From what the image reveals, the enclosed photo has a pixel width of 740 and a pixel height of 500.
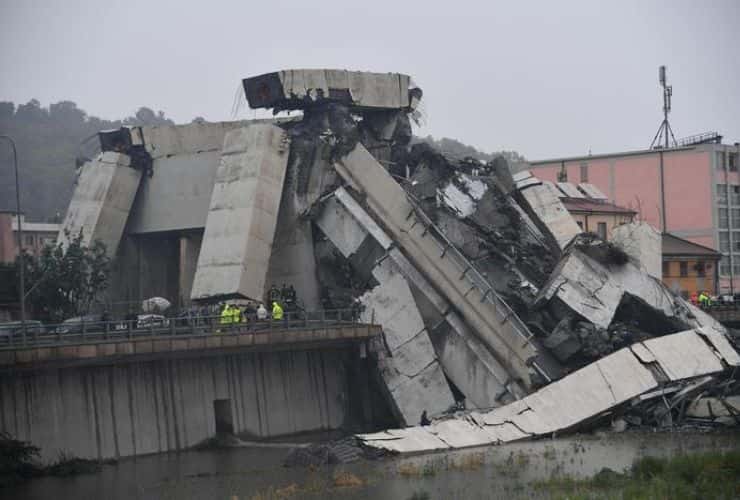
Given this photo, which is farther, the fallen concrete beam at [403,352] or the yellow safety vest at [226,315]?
the fallen concrete beam at [403,352]

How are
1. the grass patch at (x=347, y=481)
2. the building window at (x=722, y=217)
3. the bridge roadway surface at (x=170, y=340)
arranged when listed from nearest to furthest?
the grass patch at (x=347, y=481)
the bridge roadway surface at (x=170, y=340)
the building window at (x=722, y=217)

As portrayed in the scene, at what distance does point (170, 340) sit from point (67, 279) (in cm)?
1384

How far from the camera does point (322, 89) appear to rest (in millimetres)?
51750

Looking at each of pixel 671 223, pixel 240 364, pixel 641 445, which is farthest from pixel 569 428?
pixel 671 223

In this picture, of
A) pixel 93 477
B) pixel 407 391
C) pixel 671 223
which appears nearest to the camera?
pixel 93 477

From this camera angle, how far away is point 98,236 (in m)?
53.7

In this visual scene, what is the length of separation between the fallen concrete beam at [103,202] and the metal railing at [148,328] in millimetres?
9810

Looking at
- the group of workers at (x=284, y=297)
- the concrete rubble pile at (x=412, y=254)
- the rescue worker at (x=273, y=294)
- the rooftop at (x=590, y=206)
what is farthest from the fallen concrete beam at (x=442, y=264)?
the rooftop at (x=590, y=206)

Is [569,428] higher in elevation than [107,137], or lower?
lower

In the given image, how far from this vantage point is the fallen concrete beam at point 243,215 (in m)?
46.8

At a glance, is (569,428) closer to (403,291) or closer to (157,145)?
(403,291)

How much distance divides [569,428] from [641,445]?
3.79 metres

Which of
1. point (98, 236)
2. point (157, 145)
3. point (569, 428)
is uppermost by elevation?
point (157, 145)

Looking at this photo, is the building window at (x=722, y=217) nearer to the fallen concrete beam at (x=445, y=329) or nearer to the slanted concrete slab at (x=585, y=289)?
the slanted concrete slab at (x=585, y=289)
